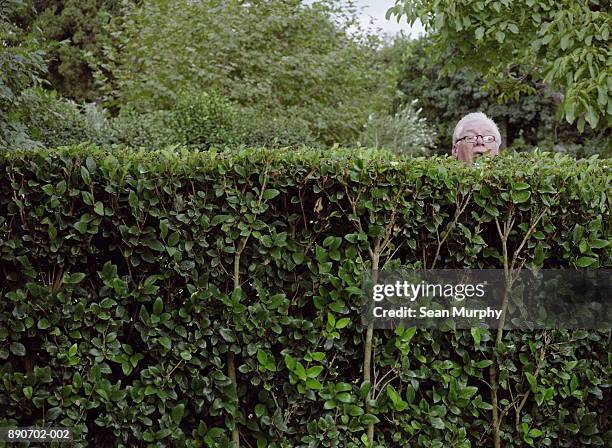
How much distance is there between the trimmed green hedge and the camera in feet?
A: 9.10

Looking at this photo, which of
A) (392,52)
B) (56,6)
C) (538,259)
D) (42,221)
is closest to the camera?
(42,221)

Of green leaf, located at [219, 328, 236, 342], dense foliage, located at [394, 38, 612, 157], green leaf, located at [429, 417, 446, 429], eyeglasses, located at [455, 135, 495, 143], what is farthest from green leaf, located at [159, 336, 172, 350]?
dense foliage, located at [394, 38, 612, 157]

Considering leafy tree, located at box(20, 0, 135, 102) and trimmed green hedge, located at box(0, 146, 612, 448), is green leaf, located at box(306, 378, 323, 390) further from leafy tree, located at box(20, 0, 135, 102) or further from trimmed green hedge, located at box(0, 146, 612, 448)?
leafy tree, located at box(20, 0, 135, 102)

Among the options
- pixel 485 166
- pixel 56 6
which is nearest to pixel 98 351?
pixel 485 166

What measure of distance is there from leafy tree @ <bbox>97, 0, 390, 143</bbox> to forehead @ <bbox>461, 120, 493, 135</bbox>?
909 centimetres

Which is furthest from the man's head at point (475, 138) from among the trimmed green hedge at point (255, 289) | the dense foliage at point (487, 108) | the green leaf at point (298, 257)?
the dense foliage at point (487, 108)

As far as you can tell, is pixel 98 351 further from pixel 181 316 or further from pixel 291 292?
pixel 291 292

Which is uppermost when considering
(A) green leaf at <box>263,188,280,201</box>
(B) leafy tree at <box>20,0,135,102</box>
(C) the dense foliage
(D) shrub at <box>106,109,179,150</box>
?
(B) leafy tree at <box>20,0,135,102</box>

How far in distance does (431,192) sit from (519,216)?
0.41m

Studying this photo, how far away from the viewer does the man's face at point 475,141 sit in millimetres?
4375

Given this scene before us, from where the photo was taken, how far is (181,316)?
2783 millimetres

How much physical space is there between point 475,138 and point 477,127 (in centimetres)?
7

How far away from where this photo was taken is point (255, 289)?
2.86 meters

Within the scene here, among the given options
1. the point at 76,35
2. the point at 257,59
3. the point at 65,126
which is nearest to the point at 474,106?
the point at 257,59
